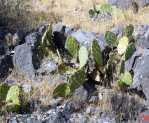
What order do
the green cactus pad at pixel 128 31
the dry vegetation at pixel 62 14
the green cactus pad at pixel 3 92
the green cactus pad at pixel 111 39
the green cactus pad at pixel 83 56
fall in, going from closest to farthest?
the green cactus pad at pixel 3 92, the green cactus pad at pixel 83 56, the green cactus pad at pixel 111 39, the green cactus pad at pixel 128 31, the dry vegetation at pixel 62 14

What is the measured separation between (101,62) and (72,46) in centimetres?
66

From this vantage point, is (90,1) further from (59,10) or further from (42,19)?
(42,19)

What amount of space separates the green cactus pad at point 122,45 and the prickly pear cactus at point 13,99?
2173 mm

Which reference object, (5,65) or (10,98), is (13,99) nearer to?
(10,98)

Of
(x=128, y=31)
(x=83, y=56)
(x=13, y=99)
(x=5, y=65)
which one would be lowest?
(x=13, y=99)

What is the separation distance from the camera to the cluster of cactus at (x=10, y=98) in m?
6.45

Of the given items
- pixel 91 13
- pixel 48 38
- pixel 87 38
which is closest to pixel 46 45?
pixel 48 38

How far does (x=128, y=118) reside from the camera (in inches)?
247

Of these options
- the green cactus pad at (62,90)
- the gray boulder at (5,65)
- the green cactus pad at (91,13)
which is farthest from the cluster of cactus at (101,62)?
the green cactus pad at (91,13)

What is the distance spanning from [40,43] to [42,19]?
7.75 ft

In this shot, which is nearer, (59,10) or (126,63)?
(126,63)

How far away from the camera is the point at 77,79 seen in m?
6.75

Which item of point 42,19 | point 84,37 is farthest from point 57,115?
point 42,19

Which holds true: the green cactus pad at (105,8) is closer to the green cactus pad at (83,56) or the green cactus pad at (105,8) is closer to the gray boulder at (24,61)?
the gray boulder at (24,61)
